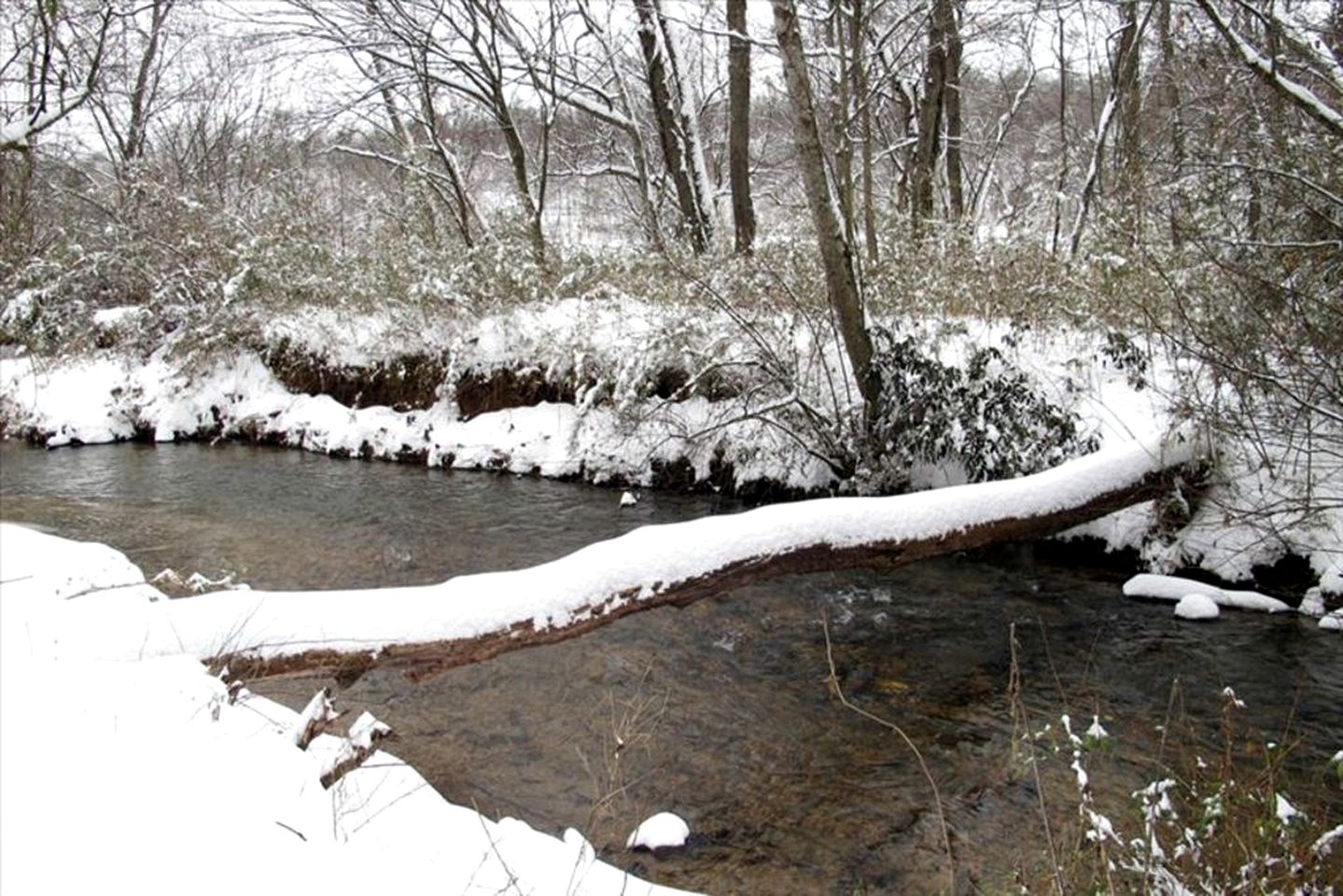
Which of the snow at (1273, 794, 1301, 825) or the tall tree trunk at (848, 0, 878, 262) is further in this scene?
the tall tree trunk at (848, 0, 878, 262)

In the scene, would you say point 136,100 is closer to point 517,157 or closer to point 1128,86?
point 517,157

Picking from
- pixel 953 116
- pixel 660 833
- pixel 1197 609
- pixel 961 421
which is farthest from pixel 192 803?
pixel 953 116

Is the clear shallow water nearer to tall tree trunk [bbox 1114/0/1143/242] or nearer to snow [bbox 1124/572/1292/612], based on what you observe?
snow [bbox 1124/572/1292/612]

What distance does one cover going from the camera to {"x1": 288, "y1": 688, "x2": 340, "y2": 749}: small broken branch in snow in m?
3.40

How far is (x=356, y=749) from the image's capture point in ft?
11.2

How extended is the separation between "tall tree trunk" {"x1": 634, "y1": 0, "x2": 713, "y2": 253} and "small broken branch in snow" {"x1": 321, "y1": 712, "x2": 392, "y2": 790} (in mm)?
10182

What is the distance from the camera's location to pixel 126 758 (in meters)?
2.47

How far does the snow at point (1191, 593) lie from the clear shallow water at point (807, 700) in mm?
111

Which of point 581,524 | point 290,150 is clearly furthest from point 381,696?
point 290,150

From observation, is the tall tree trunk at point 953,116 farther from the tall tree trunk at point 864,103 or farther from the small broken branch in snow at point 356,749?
the small broken branch in snow at point 356,749

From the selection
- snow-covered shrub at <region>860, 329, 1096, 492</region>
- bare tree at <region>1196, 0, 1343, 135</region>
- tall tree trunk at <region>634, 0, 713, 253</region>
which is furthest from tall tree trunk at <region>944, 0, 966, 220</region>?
bare tree at <region>1196, 0, 1343, 135</region>

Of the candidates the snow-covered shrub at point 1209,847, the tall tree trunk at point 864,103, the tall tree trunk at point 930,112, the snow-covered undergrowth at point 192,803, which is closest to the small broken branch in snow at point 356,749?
the snow-covered undergrowth at point 192,803

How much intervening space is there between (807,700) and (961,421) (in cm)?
355

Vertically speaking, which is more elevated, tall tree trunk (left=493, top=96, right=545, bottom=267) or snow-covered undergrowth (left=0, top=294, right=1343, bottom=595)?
tall tree trunk (left=493, top=96, right=545, bottom=267)
